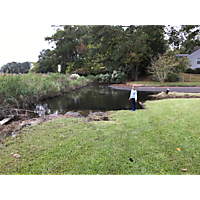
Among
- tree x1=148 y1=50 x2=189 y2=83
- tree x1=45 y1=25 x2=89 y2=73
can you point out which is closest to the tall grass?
tree x1=148 y1=50 x2=189 y2=83

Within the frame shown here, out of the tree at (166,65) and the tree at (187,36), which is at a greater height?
the tree at (187,36)

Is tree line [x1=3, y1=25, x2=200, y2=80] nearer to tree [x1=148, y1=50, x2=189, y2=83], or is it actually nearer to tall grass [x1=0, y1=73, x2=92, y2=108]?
tree [x1=148, y1=50, x2=189, y2=83]

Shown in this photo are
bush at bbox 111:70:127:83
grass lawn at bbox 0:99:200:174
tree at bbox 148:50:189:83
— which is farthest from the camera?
bush at bbox 111:70:127:83

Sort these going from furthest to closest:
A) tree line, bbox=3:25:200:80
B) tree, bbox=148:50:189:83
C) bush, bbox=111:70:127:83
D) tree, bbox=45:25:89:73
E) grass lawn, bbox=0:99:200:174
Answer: tree, bbox=45:25:89:73 < bush, bbox=111:70:127:83 < tree line, bbox=3:25:200:80 < tree, bbox=148:50:189:83 < grass lawn, bbox=0:99:200:174

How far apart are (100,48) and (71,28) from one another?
14.2 metres

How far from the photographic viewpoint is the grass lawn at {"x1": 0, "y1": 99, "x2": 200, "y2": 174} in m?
2.51

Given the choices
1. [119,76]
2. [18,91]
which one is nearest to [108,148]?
[18,91]

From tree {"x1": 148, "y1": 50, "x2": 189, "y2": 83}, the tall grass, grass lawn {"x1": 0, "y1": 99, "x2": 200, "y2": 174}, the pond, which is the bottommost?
grass lawn {"x1": 0, "y1": 99, "x2": 200, "y2": 174}

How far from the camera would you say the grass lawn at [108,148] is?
251 cm

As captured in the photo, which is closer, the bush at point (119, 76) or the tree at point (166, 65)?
the tree at point (166, 65)

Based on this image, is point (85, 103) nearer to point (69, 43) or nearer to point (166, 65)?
point (166, 65)

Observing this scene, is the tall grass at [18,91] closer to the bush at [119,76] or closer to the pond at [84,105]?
the pond at [84,105]

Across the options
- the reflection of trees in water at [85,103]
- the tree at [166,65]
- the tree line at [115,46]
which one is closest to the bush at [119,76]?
the tree line at [115,46]

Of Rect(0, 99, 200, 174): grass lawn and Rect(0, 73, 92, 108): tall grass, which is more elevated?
Rect(0, 73, 92, 108): tall grass
